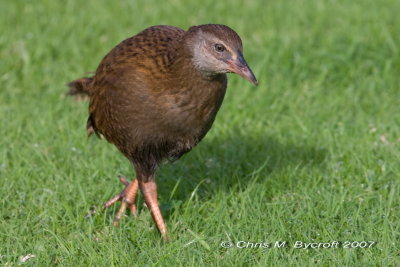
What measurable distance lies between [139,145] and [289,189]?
126 cm

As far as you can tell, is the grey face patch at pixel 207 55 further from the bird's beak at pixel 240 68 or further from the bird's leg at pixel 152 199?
the bird's leg at pixel 152 199

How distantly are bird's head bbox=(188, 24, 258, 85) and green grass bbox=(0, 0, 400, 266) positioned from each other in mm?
1018

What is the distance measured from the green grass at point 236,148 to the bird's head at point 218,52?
1.02 metres

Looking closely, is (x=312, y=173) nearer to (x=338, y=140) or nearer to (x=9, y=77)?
(x=338, y=140)

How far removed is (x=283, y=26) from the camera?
790 centimetres

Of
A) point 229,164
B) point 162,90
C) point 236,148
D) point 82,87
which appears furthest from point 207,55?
point 236,148

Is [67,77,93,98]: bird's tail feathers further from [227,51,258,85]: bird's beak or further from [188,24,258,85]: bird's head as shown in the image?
[227,51,258,85]: bird's beak

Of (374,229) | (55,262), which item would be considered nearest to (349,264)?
(374,229)

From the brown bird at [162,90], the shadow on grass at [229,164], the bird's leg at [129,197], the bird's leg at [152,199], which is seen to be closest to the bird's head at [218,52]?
the brown bird at [162,90]

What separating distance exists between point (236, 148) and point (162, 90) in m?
1.64

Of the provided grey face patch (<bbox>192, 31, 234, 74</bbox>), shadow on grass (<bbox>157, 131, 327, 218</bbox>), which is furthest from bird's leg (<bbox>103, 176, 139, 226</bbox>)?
grey face patch (<bbox>192, 31, 234, 74</bbox>)

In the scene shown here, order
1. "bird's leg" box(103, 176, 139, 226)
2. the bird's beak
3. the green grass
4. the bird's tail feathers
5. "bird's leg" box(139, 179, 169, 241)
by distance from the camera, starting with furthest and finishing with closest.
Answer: the bird's tail feathers < "bird's leg" box(103, 176, 139, 226) < "bird's leg" box(139, 179, 169, 241) < the green grass < the bird's beak

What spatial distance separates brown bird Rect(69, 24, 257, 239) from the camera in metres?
4.21

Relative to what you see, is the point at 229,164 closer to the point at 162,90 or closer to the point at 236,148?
the point at 236,148
